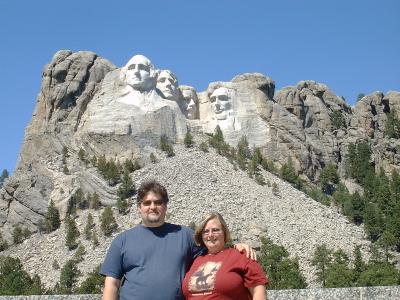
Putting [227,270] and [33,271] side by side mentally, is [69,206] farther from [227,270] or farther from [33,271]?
[227,270]

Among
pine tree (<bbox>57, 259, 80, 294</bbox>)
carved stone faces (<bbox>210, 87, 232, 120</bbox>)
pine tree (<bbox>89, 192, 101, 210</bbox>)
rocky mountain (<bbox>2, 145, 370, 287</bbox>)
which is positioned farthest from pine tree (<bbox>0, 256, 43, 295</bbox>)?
carved stone faces (<bbox>210, 87, 232, 120</bbox>)

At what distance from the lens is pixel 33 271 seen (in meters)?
36.8

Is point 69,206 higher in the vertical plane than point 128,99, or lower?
lower

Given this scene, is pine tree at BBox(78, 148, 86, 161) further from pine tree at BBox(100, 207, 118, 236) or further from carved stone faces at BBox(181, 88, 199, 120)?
carved stone faces at BBox(181, 88, 199, 120)

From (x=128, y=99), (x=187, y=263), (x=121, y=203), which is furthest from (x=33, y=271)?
(x=187, y=263)

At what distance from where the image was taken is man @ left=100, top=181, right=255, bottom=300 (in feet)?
19.3

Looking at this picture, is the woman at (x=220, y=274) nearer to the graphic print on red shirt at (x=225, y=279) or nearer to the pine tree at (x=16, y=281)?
the graphic print on red shirt at (x=225, y=279)

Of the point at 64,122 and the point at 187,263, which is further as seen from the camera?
the point at 64,122

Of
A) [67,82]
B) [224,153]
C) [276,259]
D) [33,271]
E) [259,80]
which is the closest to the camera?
[276,259]

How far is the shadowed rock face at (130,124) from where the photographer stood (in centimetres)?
4681

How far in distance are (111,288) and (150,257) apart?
42 cm

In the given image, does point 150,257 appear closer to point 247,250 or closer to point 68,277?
point 247,250

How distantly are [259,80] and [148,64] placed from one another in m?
11.8

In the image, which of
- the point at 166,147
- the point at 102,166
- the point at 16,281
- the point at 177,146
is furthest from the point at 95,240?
the point at 177,146
